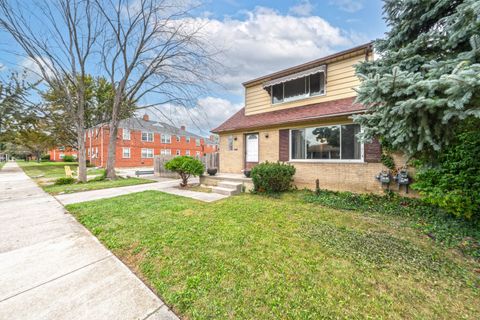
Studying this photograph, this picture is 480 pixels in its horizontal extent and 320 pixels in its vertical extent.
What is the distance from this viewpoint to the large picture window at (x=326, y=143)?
694cm

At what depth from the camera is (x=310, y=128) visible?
7891mm

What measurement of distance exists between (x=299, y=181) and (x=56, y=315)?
757cm

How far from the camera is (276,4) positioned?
27.7 ft

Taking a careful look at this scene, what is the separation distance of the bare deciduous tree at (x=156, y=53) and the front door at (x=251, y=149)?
3.85m

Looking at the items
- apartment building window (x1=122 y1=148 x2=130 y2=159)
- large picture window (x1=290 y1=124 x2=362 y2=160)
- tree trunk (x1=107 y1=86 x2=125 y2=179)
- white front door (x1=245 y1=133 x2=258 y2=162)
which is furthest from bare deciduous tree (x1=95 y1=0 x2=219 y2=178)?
apartment building window (x1=122 y1=148 x2=130 y2=159)

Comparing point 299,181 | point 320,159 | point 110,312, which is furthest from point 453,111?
point 299,181

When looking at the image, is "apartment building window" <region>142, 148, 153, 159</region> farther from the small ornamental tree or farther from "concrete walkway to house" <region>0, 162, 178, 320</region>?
"concrete walkway to house" <region>0, 162, 178, 320</region>

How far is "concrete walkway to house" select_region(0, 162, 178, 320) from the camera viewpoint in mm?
1967

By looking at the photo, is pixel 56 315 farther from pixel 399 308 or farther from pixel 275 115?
pixel 275 115

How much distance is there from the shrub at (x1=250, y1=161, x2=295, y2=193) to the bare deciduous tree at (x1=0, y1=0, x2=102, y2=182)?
10778 mm

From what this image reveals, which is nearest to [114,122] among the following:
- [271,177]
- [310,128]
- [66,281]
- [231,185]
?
[231,185]

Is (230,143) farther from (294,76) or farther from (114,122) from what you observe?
(114,122)

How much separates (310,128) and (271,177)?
276 centimetres

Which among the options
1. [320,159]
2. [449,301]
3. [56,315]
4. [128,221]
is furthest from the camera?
[320,159]
